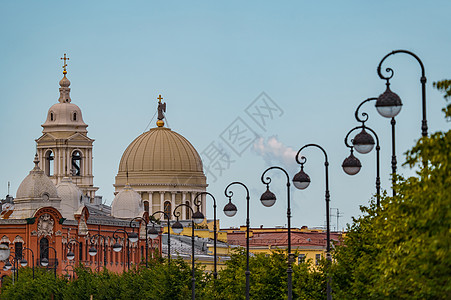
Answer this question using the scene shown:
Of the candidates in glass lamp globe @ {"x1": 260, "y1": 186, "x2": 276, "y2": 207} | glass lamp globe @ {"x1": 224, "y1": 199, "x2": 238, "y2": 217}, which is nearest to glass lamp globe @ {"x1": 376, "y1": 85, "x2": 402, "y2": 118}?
glass lamp globe @ {"x1": 260, "y1": 186, "x2": 276, "y2": 207}

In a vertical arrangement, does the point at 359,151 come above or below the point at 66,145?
below

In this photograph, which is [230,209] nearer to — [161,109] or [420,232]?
[420,232]

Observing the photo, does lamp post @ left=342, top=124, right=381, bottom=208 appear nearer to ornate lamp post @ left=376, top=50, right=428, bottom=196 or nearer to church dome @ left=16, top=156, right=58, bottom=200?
ornate lamp post @ left=376, top=50, right=428, bottom=196

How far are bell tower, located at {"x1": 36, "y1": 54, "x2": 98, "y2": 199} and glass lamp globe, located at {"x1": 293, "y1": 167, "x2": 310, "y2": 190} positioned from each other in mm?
97571

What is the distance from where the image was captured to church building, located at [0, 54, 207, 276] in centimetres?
10406

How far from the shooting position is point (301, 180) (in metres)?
39.7

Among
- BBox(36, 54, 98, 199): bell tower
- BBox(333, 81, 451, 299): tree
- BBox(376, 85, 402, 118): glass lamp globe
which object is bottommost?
BBox(333, 81, 451, 299): tree

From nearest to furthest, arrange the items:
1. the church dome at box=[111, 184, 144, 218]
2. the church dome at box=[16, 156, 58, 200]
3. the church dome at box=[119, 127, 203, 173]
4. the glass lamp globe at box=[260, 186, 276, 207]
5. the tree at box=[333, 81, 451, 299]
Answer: the tree at box=[333, 81, 451, 299] < the glass lamp globe at box=[260, 186, 276, 207] < the church dome at box=[16, 156, 58, 200] < the church dome at box=[111, 184, 144, 218] < the church dome at box=[119, 127, 203, 173]

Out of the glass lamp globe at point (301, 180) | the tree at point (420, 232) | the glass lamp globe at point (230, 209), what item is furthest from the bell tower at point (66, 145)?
the tree at point (420, 232)

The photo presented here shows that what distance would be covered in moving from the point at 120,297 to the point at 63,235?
40655 mm

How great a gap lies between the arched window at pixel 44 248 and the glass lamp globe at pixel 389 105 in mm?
77045

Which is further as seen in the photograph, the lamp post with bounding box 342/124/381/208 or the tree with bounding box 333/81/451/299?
the lamp post with bounding box 342/124/381/208

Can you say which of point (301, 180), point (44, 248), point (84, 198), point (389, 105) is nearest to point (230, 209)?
point (301, 180)

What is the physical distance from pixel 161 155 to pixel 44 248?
53.4 metres
